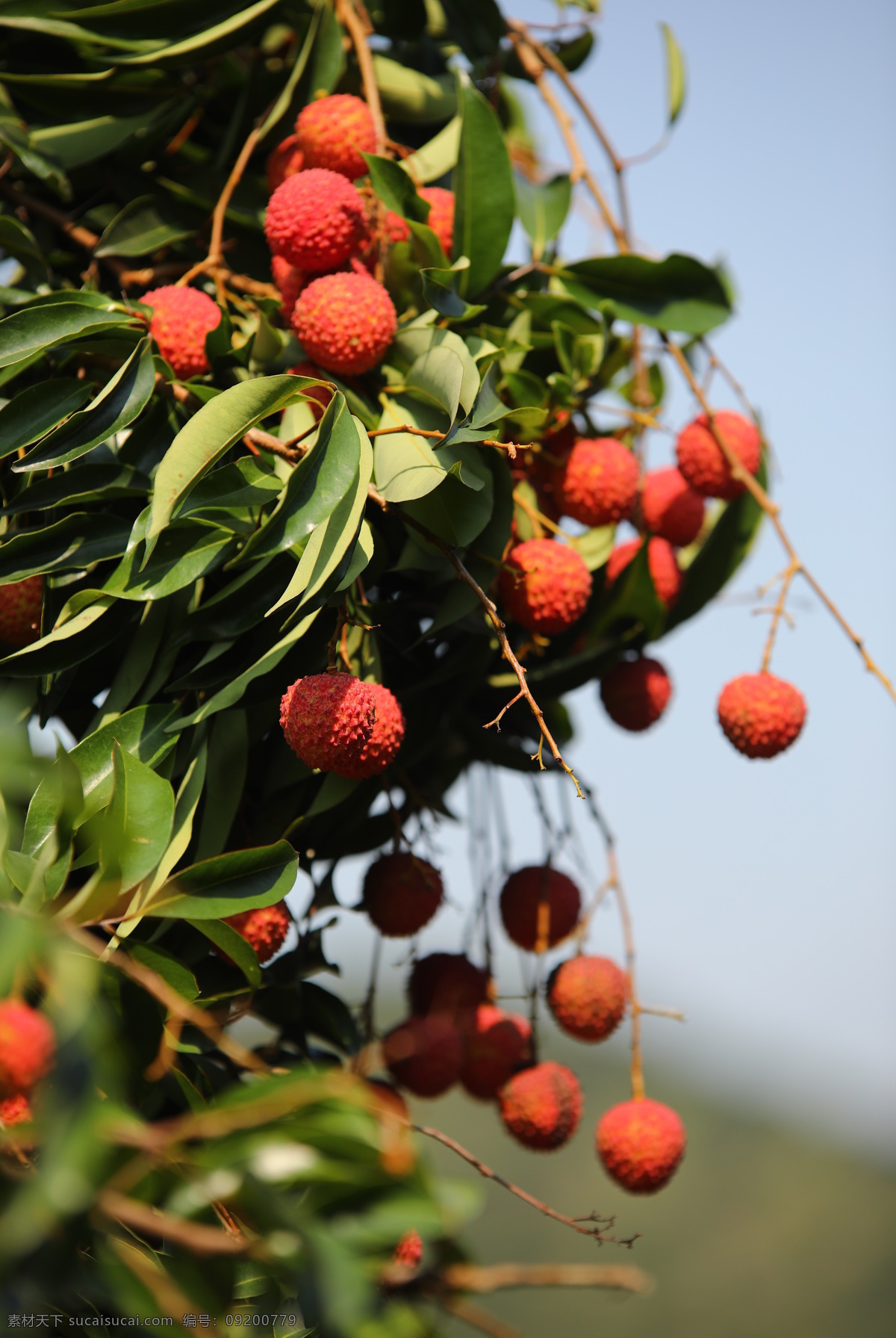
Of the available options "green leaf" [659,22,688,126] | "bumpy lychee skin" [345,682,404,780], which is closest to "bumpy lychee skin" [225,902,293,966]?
"bumpy lychee skin" [345,682,404,780]

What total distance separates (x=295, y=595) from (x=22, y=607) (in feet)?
0.65

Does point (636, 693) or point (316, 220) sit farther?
point (636, 693)

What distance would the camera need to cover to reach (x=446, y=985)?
0.81 meters

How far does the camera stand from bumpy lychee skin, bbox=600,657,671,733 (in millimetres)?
812

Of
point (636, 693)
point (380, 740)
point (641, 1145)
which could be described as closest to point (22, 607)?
point (380, 740)

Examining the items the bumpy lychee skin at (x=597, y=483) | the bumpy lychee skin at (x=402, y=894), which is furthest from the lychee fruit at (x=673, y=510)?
the bumpy lychee skin at (x=402, y=894)

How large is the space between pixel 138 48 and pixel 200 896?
58 centimetres

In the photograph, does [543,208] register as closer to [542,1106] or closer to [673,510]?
[673,510]

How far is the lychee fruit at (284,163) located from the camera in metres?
0.74

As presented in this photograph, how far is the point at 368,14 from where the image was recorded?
33.3 inches

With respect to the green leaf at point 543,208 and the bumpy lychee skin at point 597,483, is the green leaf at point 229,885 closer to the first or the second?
the bumpy lychee skin at point 597,483

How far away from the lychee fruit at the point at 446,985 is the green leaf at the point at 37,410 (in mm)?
489

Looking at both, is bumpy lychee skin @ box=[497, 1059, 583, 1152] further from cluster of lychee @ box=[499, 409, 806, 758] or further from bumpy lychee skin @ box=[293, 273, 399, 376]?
bumpy lychee skin @ box=[293, 273, 399, 376]

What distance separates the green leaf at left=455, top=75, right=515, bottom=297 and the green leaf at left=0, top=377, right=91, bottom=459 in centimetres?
28
